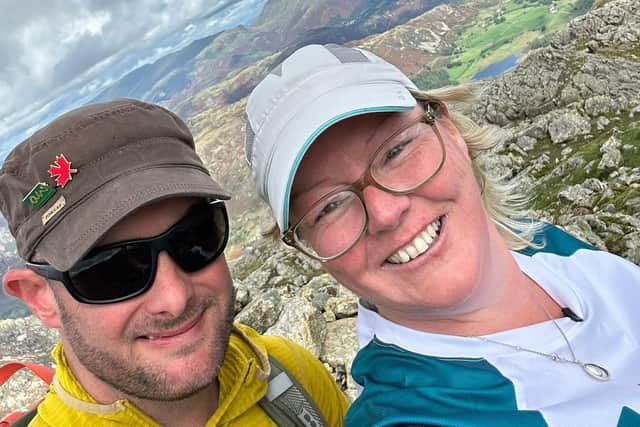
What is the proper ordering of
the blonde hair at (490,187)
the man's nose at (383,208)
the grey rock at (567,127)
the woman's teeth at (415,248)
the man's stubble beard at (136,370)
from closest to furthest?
the man's nose at (383,208) → the woman's teeth at (415,248) → the man's stubble beard at (136,370) → the blonde hair at (490,187) → the grey rock at (567,127)

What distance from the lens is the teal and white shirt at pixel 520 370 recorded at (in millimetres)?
2529

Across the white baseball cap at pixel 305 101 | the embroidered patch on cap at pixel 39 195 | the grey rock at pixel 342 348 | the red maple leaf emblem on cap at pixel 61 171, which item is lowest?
the grey rock at pixel 342 348

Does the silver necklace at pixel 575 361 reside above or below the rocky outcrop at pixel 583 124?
above

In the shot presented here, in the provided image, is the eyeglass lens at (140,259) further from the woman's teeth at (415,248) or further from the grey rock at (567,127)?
the grey rock at (567,127)

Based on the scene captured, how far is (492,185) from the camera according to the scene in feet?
13.9

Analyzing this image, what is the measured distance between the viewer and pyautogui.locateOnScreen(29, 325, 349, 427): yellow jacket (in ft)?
11.0

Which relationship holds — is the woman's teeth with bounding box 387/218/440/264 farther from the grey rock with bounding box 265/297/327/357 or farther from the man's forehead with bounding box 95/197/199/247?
the grey rock with bounding box 265/297/327/357

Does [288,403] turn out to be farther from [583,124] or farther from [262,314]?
[583,124]

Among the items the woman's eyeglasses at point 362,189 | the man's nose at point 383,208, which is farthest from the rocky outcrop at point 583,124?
the man's nose at point 383,208

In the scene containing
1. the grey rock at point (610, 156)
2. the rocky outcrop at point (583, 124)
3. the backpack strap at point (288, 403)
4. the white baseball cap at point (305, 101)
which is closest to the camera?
the white baseball cap at point (305, 101)

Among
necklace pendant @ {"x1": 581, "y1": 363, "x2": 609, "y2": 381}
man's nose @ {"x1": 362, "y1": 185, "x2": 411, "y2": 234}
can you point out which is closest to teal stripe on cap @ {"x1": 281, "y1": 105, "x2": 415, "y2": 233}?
man's nose @ {"x1": 362, "y1": 185, "x2": 411, "y2": 234}

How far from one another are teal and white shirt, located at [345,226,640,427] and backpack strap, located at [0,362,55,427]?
250 cm

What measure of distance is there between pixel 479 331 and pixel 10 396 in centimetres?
1776

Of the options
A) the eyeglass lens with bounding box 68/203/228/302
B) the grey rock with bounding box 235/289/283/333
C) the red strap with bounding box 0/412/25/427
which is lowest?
the grey rock with bounding box 235/289/283/333
